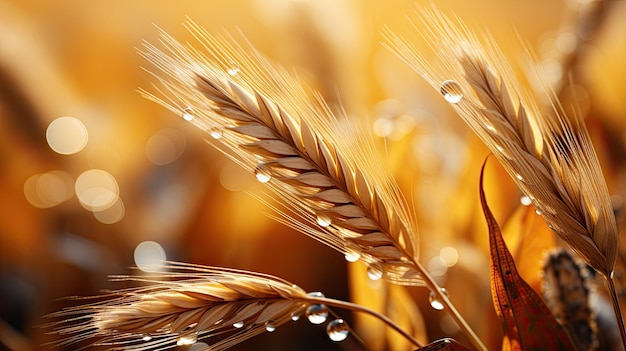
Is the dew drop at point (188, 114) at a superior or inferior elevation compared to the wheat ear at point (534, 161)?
superior

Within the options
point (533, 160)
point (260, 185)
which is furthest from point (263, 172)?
point (260, 185)

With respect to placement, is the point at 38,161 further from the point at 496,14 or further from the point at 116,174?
the point at 496,14

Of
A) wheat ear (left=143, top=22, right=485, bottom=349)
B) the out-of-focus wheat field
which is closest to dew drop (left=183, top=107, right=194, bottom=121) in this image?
wheat ear (left=143, top=22, right=485, bottom=349)

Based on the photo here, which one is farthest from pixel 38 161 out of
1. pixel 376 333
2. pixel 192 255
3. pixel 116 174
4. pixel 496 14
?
pixel 496 14

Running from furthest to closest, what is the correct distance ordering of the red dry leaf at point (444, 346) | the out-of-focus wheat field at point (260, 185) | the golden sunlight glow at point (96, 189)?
the golden sunlight glow at point (96, 189)
the out-of-focus wheat field at point (260, 185)
the red dry leaf at point (444, 346)

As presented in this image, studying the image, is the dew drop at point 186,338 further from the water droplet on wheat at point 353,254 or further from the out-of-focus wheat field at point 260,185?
the out-of-focus wheat field at point 260,185

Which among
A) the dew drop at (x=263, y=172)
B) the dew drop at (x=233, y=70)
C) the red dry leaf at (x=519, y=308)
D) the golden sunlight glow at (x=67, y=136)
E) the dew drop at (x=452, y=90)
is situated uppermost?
the golden sunlight glow at (x=67, y=136)

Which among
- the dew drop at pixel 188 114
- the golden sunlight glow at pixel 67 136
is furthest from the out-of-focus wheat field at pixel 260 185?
the dew drop at pixel 188 114
